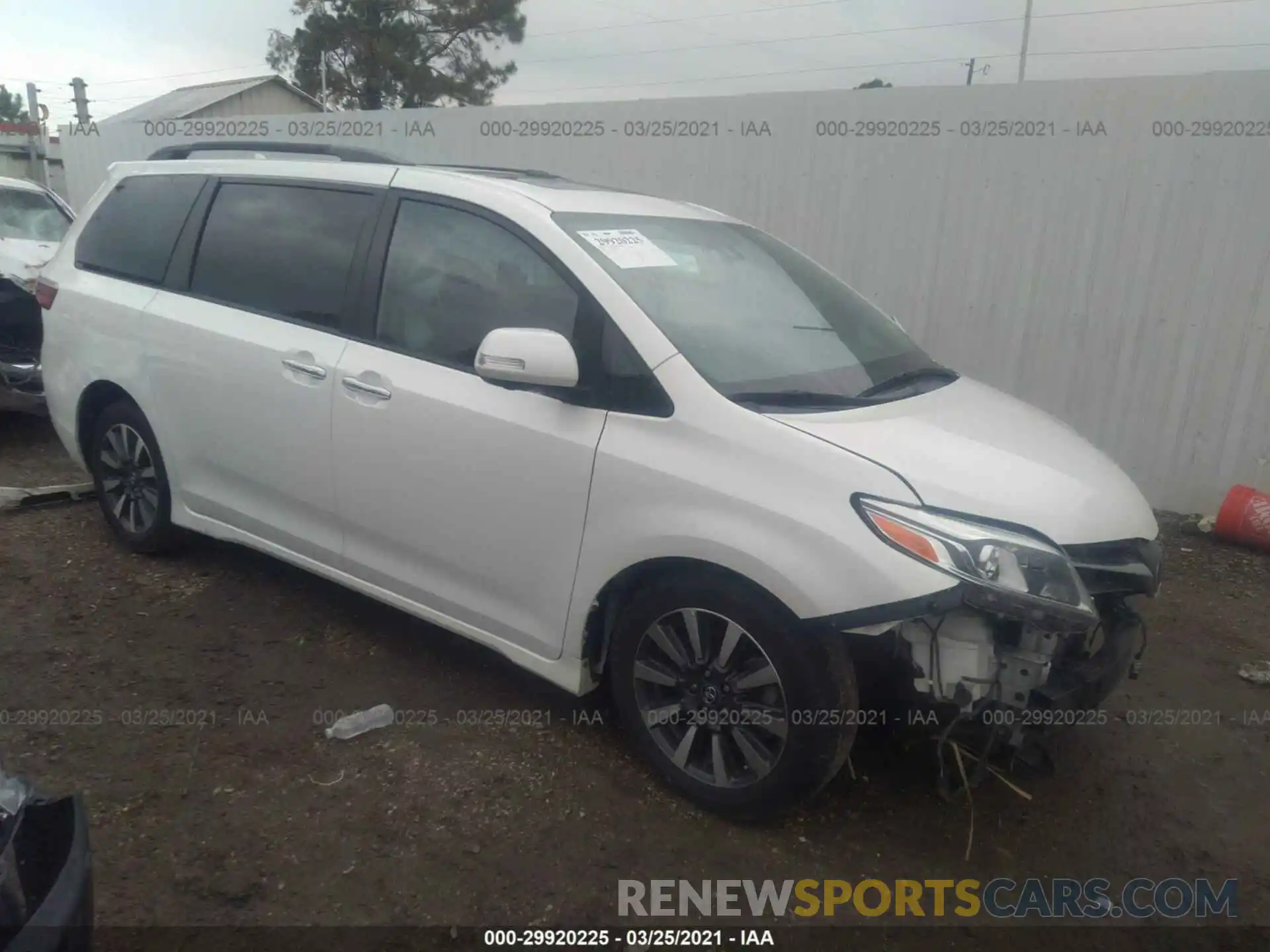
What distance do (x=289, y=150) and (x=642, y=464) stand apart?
2554 mm

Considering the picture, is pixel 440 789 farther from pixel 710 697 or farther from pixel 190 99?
pixel 190 99

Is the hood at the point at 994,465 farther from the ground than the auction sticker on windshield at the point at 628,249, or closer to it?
closer to it

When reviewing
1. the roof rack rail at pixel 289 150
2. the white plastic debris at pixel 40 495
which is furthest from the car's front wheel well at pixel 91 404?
the roof rack rail at pixel 289 150

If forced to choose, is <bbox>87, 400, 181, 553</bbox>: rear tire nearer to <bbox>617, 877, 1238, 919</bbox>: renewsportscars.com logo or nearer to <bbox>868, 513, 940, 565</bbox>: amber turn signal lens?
<bbox>617, 877, 1238, 919</bbox>: renewsportscars.com logo

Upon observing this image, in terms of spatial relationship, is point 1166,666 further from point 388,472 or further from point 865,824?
point 388,472

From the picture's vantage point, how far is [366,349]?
10.9 feet

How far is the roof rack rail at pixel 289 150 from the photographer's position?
377cm

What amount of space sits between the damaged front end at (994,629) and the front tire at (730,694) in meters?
0.22

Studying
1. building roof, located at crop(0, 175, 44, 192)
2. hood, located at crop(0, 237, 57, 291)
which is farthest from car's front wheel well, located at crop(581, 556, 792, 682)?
building roof, located at crop(0, 175, 44, 192)

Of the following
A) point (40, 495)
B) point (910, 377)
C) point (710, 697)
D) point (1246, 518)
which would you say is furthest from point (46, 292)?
point (1246, 518)

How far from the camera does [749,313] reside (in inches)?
125

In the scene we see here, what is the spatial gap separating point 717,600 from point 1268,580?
392 centimetres

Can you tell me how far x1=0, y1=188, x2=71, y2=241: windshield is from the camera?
25.9 ft

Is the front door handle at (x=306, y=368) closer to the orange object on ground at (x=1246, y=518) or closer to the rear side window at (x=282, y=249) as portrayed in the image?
the rear side window at (x=282, y=249)
